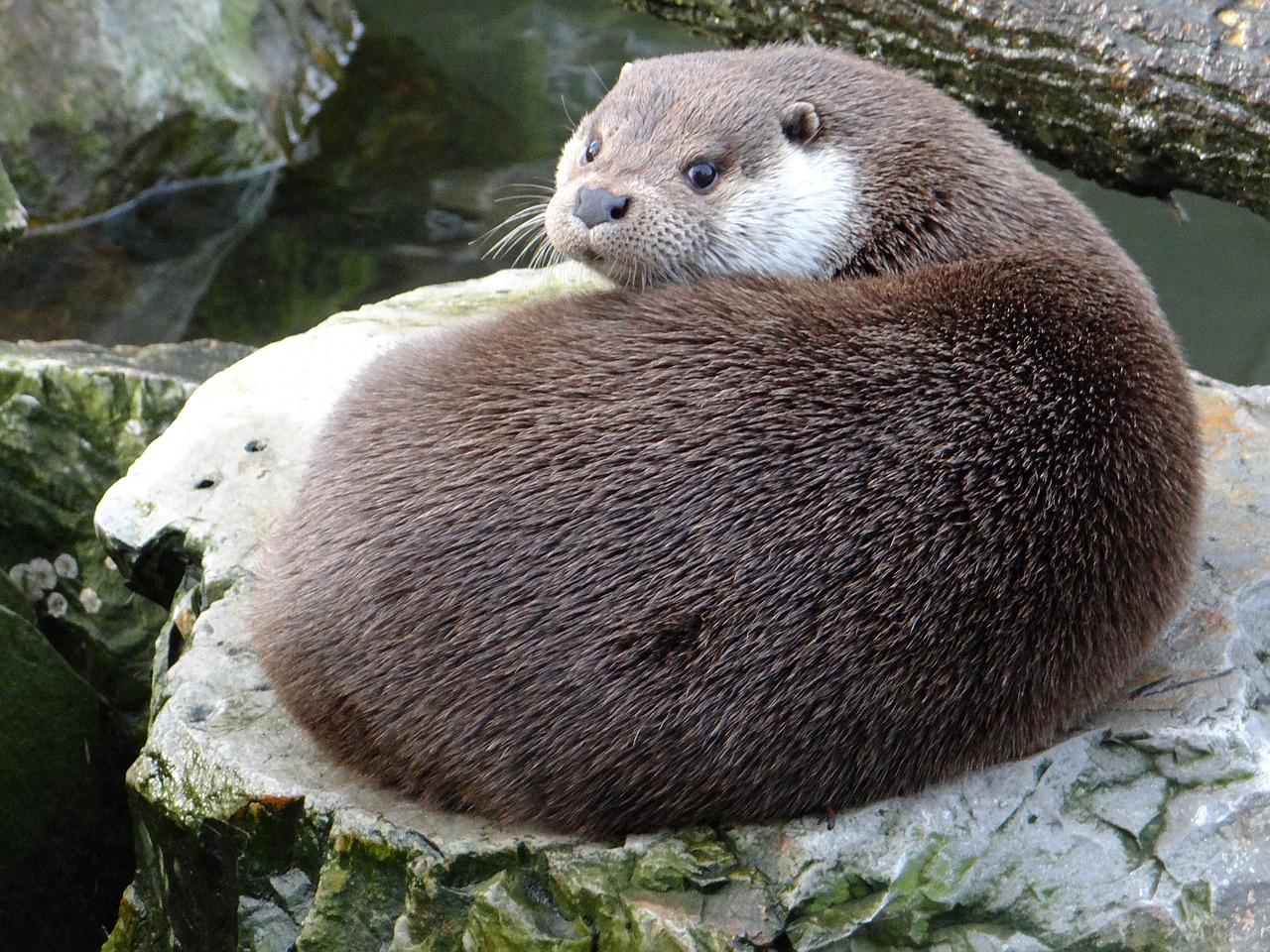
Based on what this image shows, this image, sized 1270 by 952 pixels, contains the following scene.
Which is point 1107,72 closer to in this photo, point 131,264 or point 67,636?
point 67,636

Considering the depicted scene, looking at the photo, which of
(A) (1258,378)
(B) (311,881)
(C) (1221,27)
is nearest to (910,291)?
(B) (311,881)

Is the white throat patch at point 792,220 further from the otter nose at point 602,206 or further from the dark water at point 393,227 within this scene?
the dark water at point 393,227

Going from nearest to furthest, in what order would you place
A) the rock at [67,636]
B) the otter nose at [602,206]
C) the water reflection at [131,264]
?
the otter nose at [602,206] < the rock at [67,636] < the water reflection at [131,264]

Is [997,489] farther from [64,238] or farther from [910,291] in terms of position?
[64,238]

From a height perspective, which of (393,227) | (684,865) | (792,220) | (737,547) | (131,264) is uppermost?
(792,220)

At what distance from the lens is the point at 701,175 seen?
2.88 meters

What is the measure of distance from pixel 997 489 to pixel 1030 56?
233 cm

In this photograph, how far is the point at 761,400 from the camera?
2180 mm

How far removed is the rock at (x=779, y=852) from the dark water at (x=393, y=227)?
11.0 ft

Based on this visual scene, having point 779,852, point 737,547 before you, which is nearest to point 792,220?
point 737,547

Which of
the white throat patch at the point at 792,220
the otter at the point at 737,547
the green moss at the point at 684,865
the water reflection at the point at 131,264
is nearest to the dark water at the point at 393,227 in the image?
the water reflection at the point at 131,264

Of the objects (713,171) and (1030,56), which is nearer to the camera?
(713,171)

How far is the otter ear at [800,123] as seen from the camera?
2871 millimetres

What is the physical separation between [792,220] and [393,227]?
3821mm
